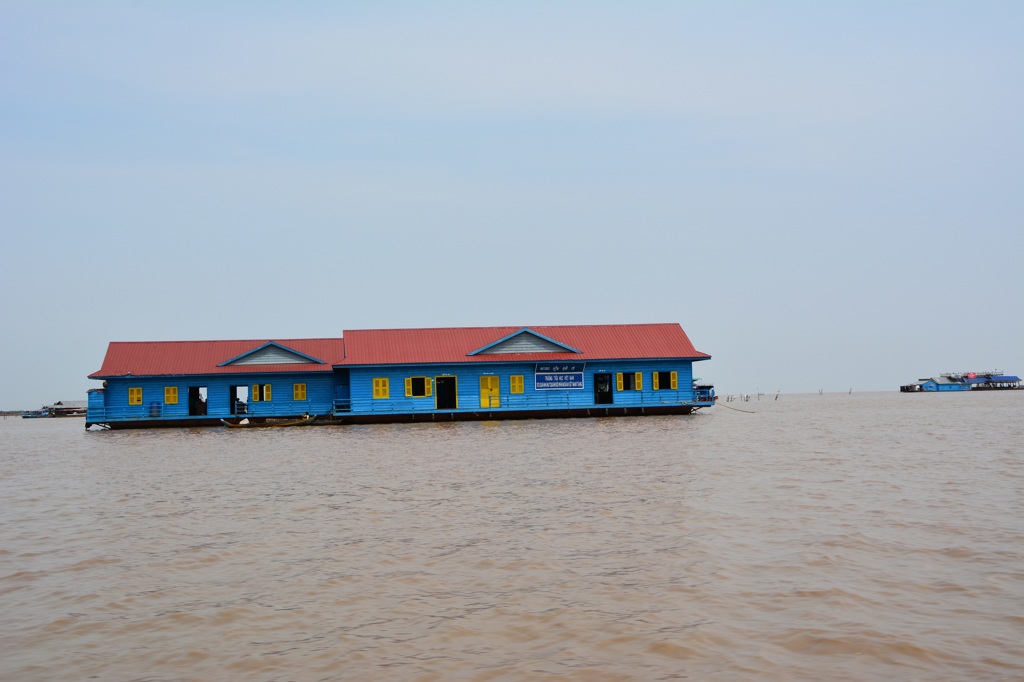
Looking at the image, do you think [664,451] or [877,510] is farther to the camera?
[664,451]

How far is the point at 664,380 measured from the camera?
4538cm

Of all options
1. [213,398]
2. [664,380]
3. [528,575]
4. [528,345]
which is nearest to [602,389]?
[664,380]

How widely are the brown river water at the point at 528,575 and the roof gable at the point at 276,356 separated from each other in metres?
26.4

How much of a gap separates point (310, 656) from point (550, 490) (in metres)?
9.06

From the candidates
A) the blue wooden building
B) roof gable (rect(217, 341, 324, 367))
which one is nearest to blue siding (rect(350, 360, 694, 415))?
the blue wooden building

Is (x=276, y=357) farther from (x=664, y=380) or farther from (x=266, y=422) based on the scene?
(x=664, y=380)

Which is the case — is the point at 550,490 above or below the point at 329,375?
below

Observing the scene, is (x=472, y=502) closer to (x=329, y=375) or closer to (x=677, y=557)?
(x=677, y=557)

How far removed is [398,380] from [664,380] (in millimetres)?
14152

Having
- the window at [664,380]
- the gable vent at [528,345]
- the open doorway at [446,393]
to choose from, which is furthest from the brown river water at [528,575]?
the window at [664,380]

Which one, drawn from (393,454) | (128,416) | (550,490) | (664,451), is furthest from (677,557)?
(128,416)

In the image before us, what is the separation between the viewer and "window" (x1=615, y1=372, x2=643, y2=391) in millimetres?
44938

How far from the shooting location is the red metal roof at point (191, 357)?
43.6m

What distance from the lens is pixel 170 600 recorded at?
26.1 ft
